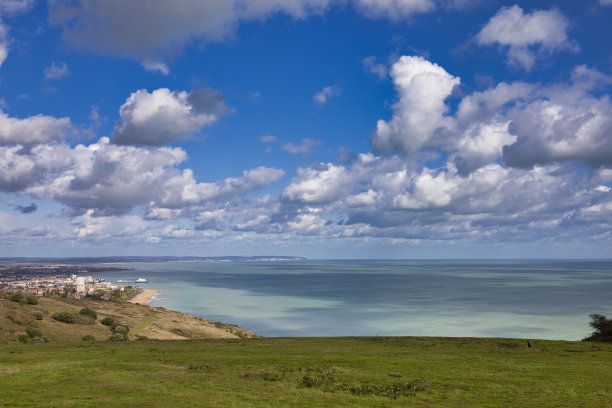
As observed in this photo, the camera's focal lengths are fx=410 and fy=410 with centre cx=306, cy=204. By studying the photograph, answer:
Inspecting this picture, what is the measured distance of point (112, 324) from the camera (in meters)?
77.2

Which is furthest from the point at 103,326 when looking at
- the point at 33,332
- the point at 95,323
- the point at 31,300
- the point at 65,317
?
the point at 33,332

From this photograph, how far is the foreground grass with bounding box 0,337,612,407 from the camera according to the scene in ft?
75.0

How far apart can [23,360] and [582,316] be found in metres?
140

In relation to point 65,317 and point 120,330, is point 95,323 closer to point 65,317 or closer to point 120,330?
point 65,317

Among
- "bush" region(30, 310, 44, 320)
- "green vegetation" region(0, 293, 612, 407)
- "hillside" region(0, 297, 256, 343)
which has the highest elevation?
"green vegetation" region(0, 293, 612, 407)

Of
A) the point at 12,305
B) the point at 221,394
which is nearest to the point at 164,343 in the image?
the point at 221,394

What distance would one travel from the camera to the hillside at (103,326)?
61.3 m

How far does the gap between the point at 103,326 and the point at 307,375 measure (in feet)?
199

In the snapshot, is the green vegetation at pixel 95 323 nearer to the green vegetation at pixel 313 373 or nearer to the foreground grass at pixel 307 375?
the green vegetation at pixel 313 373

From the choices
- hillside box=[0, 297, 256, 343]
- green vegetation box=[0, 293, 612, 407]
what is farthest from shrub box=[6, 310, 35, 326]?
green vegetation box=[0, 293, 612, 407]

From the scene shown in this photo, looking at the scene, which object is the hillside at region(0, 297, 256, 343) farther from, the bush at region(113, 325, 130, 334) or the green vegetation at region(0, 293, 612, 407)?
the green vegetation at region(0, 293, 612, 407)

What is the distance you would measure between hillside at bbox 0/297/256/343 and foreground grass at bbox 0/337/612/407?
19.1m

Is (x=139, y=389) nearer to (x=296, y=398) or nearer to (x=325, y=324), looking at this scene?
(x=296, y=398)

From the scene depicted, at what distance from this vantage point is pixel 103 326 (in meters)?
75.6
